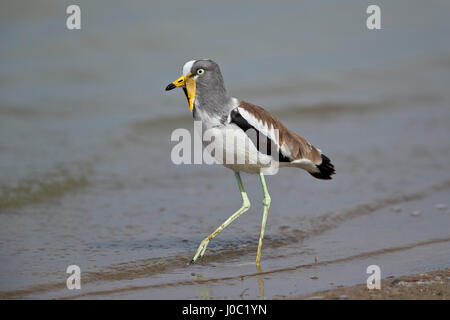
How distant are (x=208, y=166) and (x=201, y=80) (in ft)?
16.9

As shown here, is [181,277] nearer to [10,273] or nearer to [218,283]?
[218,283]

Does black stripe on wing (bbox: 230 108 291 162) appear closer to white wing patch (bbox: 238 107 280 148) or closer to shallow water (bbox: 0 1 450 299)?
white wing patch (bbox: 238 107 280 148)

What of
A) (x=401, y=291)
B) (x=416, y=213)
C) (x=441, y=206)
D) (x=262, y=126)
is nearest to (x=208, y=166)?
(x=416, y=213)

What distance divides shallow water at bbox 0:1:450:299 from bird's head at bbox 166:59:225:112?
1.94 meters

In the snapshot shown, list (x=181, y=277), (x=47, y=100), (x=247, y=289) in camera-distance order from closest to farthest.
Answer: (x=247, y=289) < (x=181, y=277) < (x=47, y=100)

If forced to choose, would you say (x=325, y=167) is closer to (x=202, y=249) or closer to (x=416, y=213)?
(x=202, y=249)

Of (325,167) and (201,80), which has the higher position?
(201,80)

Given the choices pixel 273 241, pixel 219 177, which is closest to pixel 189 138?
pixel 219 177

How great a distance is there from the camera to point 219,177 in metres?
11.8

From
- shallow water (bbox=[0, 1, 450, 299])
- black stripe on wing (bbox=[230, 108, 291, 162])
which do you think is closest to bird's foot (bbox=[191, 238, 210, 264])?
shallow water (bbox=[0, 1, 450, 299])

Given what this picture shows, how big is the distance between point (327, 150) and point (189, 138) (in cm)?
310

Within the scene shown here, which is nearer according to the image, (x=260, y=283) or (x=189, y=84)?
(x=260, y=283)

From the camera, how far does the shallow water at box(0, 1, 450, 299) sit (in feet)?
24.9

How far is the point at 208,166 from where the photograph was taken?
40.6 ft
